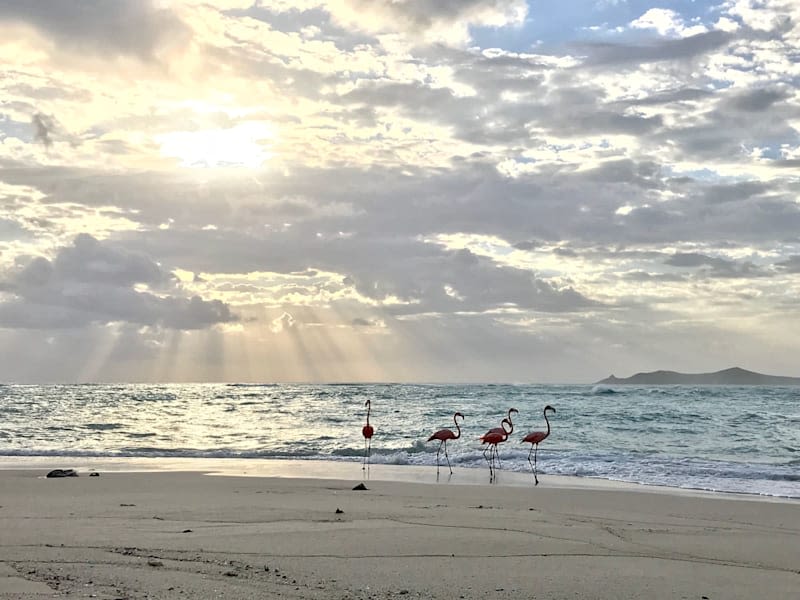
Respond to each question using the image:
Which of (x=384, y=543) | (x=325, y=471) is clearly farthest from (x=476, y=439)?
(x=384, y=543)

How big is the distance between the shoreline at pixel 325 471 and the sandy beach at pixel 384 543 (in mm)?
1590

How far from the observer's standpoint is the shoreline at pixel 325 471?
549 inches

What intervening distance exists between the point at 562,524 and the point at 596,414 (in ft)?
81.7

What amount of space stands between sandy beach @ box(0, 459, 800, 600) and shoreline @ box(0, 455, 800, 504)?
1.59 metres

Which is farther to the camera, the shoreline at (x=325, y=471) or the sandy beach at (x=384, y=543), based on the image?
the shoreline at (x=325, y=471)

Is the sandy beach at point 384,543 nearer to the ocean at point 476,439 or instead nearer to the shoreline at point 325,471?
the shoreline at point 325,471

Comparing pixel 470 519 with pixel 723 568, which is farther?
pixel 470 519

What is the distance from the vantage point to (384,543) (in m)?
6.96

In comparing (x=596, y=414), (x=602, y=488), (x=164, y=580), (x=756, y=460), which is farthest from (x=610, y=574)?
(x=596, y=414)

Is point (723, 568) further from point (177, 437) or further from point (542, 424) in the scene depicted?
point (542, 424)

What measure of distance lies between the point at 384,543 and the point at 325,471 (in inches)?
383

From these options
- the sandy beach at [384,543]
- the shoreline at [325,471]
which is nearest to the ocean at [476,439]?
the shoreline at [325,471]

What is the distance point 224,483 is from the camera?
13008 millimetres

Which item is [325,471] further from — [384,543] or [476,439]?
[384,543]
